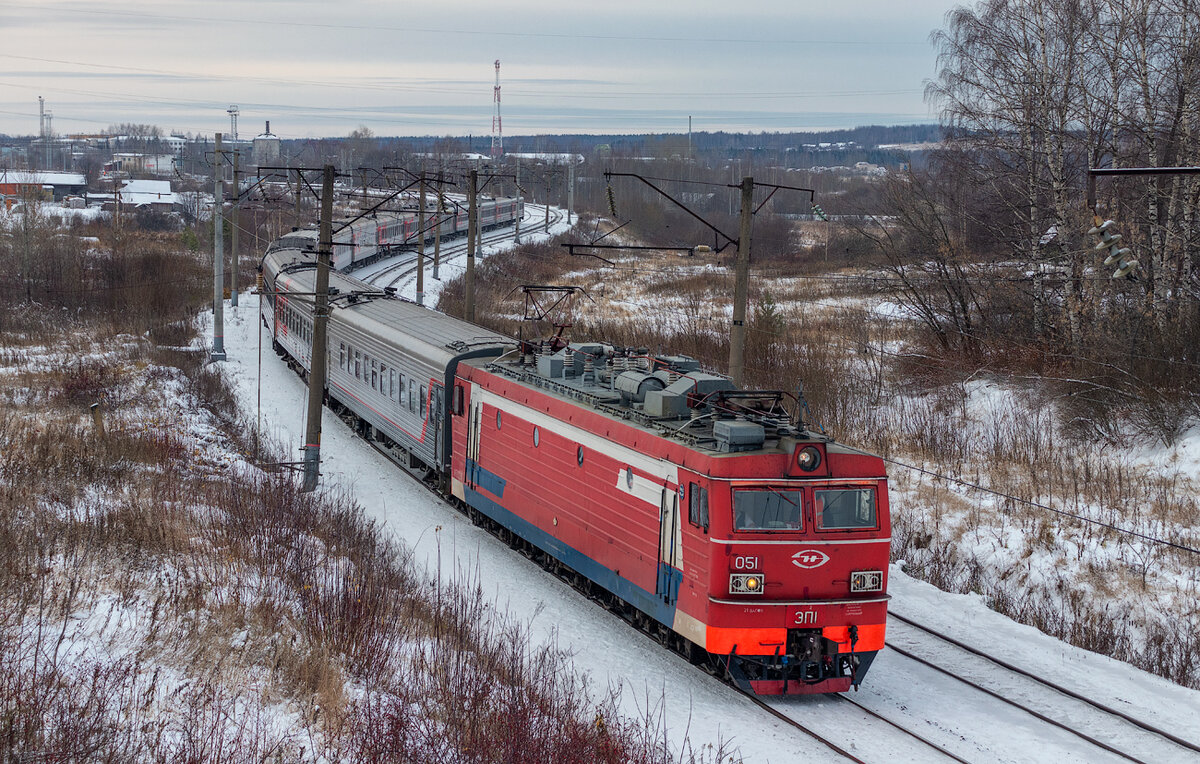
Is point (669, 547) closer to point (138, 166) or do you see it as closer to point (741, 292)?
point (741, 292)

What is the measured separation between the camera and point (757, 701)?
1128 centimetres

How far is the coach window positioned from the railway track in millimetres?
3747

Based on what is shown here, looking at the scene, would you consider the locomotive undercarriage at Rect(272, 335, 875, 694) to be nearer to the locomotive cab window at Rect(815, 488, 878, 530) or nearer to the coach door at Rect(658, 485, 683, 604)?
the coach door at Rect(658, 485, 683, 604)

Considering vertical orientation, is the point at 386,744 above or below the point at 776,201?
below

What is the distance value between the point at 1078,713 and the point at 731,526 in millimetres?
4456

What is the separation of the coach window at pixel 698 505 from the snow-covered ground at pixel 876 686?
1.74 meters

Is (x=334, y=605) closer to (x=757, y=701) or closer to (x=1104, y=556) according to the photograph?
(x=757, y=701)

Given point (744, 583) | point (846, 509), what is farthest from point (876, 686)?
point (744, 583)

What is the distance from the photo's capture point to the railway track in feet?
34.7

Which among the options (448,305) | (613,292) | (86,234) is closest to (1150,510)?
(448,305)

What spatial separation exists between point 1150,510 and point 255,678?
47.4 ft

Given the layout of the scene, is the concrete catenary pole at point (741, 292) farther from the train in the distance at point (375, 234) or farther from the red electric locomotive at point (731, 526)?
the train in the distance at point (375, 234)

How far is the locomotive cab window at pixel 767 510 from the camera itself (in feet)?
35.1

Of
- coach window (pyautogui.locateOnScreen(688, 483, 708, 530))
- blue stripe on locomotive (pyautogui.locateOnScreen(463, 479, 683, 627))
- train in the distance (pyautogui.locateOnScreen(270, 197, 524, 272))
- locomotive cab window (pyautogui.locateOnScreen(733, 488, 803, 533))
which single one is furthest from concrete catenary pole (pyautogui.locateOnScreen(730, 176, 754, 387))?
train in the distance (pyautogui.locateOnScreen(270, 197, 524, 272))
